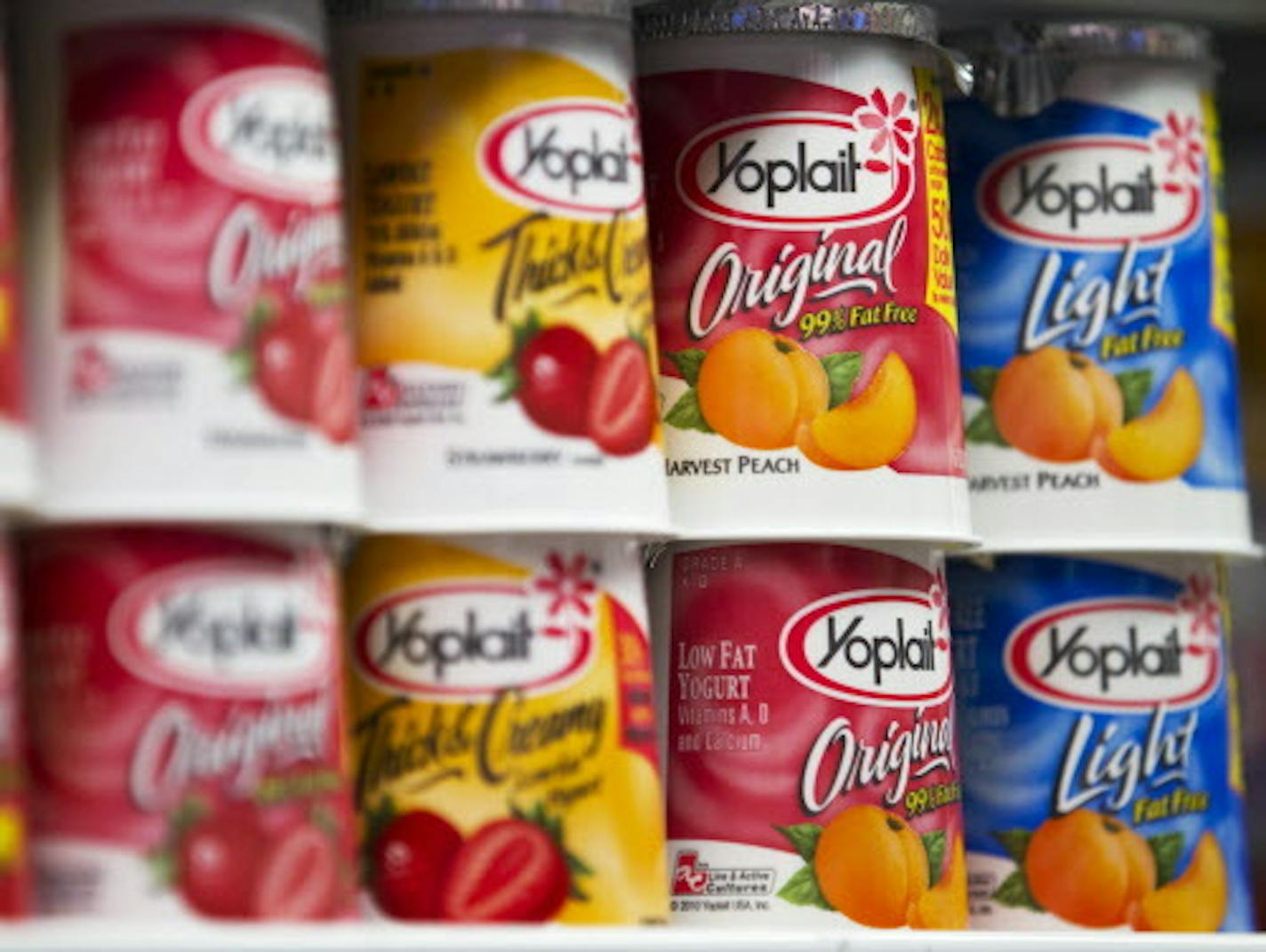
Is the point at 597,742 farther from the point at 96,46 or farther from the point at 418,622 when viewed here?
the point at 96,46

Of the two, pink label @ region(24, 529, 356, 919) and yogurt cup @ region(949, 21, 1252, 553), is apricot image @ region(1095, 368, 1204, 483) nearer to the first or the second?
yogurt cup @ region(949, 21, 1252, 553)

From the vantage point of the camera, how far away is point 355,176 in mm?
1513

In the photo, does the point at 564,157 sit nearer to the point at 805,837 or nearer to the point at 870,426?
the point at 870,426

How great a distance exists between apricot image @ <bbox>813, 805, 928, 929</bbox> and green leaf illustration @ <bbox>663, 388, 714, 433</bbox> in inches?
10.5

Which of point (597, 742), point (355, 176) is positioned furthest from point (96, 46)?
point (597, 742)

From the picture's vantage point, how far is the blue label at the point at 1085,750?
6.05 ft

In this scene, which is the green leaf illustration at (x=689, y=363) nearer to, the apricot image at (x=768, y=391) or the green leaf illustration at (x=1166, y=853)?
the apricot image at (x=768, y=391)

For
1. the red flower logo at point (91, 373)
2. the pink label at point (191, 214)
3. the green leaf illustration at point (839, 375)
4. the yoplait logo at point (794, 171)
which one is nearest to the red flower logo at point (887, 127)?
the yoplait logo at point (794, 171)

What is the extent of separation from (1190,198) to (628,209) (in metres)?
0.54

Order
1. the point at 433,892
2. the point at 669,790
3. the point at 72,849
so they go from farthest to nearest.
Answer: the point at 669,790 → the point at 433,892 → the point at 72,849

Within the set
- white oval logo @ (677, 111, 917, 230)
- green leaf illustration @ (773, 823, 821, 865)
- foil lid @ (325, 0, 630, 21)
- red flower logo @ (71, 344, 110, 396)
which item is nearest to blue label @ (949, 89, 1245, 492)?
white oval logo @ (677, 111, 917, 230)

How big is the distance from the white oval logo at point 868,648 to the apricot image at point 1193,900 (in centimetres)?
27

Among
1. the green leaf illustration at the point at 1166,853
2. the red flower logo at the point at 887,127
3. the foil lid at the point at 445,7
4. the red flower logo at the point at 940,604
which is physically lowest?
the green leaf illustration at the point at 1166,853

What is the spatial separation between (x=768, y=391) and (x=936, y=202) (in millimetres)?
193
